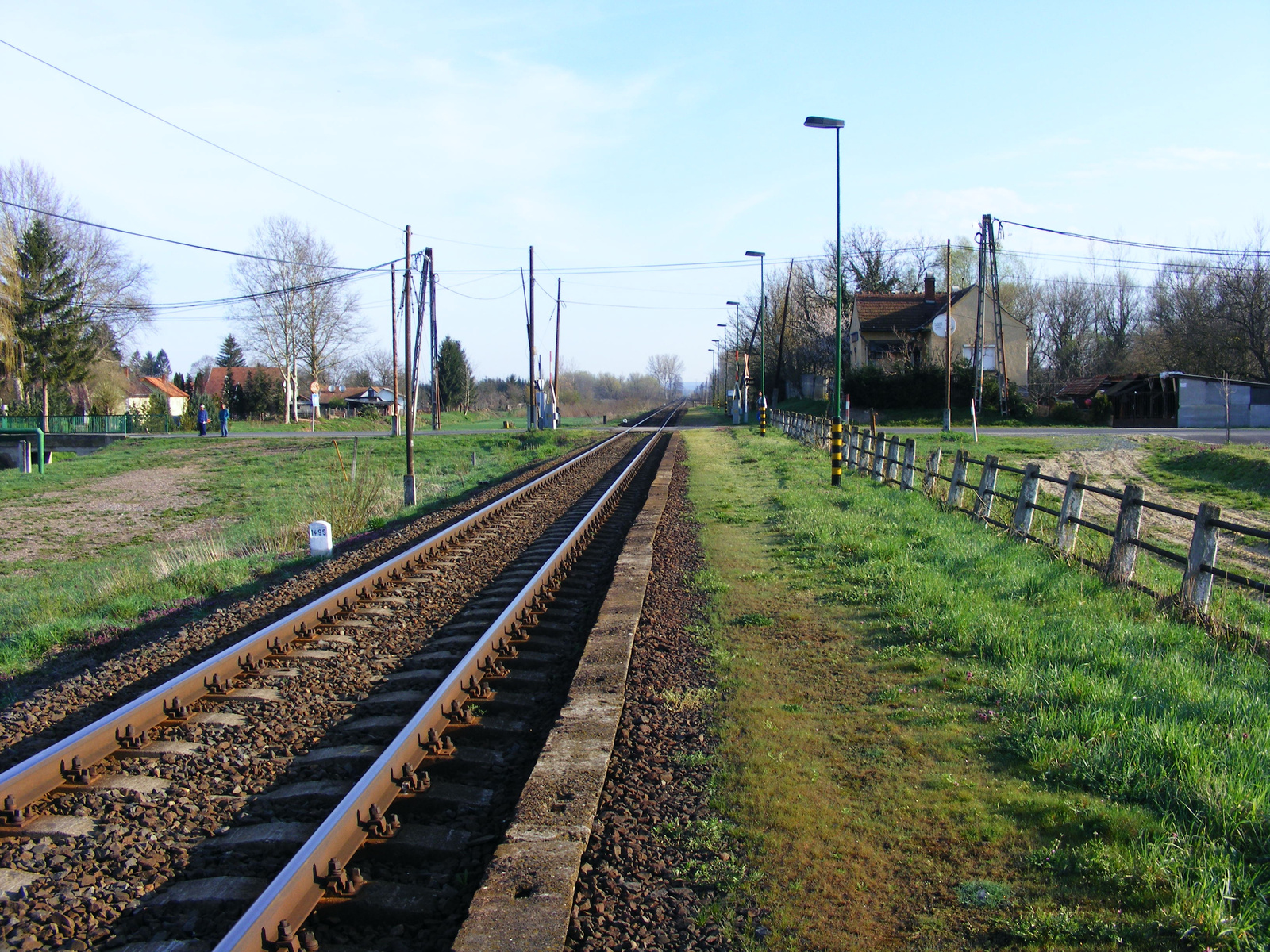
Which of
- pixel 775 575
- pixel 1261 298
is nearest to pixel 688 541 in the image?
pixel 775 575

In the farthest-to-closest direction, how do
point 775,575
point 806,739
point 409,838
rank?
point 775,575
point 806,739
point 409,838

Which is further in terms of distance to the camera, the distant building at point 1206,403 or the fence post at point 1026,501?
the distant building at point 1206,403

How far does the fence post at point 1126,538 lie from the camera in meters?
8.56

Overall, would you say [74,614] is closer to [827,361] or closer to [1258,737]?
[1258,737]

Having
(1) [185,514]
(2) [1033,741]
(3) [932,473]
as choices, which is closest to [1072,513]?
(3) [932,473]

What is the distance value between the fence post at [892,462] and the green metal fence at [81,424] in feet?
160

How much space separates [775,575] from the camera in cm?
960

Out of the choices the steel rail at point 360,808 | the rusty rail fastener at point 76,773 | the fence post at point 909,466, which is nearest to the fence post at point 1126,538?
the steel rail at point 360,808

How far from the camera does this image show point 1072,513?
1001cm

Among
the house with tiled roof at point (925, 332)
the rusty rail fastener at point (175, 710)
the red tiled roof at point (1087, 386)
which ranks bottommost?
the rusty rail fastener at point (175, 710)

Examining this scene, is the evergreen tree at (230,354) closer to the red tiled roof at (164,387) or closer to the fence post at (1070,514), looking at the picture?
the red tiled roof at (164,387)

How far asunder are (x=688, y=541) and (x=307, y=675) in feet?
21.2

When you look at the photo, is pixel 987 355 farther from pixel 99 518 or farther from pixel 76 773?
pixel 76 773

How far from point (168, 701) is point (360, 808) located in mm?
2230
